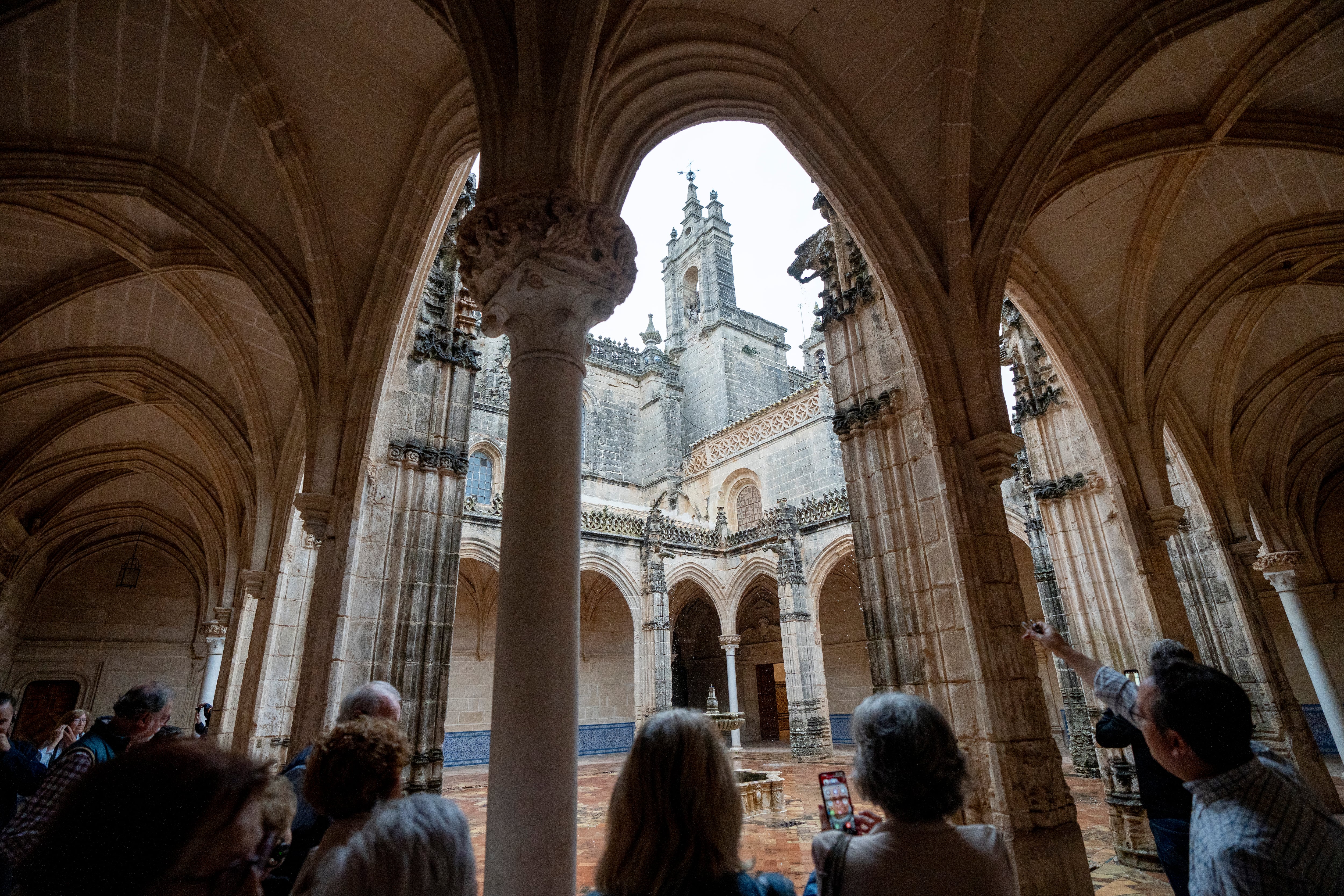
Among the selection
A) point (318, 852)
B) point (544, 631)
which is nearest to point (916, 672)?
point (544, 631)

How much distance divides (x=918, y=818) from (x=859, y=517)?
151 inches

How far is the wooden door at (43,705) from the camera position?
1394cm

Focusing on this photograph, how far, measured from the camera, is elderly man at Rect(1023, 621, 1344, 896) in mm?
1148

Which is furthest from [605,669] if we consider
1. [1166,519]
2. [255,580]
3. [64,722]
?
[64,722]

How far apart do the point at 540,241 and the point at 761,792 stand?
705cm

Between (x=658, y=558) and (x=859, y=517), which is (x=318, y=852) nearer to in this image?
(x=859, y=517)

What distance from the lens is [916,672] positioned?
4.32 metres

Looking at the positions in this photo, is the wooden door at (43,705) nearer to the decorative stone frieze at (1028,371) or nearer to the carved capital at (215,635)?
the carved capital at (215,635)

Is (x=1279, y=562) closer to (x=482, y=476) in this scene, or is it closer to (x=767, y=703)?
(x=767, y=703)

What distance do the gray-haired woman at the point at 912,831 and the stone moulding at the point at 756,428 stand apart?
16.0 metres

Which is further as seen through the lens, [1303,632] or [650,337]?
[650,337]

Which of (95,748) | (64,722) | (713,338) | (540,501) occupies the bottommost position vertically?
(95,748)

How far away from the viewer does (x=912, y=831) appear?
1218 mm

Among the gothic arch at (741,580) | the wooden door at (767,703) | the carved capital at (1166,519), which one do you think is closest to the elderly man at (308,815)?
the carved capital at (1166,519)
